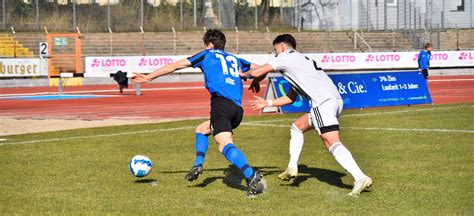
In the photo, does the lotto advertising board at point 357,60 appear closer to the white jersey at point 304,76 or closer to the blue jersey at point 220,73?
the blue jersey at point 220,73

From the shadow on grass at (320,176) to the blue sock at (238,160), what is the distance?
3.88 feet

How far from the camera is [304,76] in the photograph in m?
11.6

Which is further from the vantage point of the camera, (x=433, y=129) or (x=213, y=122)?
(x=433, y=129)

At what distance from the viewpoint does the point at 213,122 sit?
38.8ft

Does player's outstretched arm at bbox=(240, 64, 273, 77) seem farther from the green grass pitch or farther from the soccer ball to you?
the soccer ball

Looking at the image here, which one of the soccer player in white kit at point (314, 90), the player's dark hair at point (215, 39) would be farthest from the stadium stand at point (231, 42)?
the soccer player in white kit at point (314, 90)

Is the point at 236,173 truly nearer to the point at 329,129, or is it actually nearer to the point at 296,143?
the point at 296,143

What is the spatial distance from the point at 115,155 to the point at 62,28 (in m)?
41.1

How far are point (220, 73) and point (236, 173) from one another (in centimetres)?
229

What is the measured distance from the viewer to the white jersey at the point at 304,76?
11609 mm

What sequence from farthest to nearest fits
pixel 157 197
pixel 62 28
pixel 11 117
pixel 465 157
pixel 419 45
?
pixel 419 45, pixel 62 28, pixel 11 117, pixel 465 157, pixel 157 197

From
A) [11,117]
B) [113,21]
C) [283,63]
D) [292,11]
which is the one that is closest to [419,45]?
[292,11]

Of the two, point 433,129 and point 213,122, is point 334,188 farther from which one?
point 433,129

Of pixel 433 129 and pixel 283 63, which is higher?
pixel 283 63
